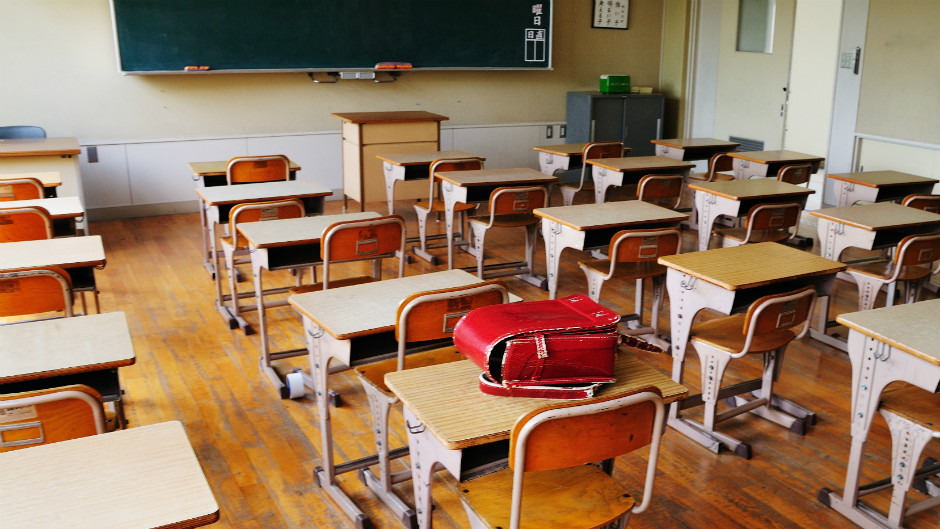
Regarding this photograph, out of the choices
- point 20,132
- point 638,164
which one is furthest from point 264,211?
point 20,132

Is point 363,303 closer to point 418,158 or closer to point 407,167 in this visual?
point 407,167

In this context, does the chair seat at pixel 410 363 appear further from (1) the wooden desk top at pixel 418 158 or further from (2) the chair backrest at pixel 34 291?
(1) the wooden desk top at pixel 418 158

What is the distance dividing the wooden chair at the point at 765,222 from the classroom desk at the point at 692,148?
2280 millimetres

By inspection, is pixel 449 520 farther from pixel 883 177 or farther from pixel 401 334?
pixel 883 177

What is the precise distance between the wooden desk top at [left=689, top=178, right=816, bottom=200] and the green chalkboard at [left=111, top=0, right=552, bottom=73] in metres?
4.16

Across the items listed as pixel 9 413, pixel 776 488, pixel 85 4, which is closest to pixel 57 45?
pixel 85 4

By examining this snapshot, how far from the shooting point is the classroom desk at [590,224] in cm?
420

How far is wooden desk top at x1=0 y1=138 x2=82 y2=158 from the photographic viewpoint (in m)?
5.89

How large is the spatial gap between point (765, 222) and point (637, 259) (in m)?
1.12

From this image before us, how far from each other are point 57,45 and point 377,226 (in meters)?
A: 4.93

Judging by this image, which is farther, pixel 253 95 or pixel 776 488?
pixel 253 95

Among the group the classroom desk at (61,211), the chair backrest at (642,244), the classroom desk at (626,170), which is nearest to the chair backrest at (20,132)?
the classroom desk at (61,211)

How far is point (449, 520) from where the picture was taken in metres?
2.80

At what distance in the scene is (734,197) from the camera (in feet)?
16.0
